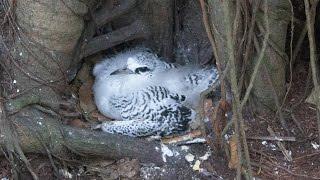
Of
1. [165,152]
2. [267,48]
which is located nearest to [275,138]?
[267,48]

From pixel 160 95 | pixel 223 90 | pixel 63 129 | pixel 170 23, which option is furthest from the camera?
pixel 170 23

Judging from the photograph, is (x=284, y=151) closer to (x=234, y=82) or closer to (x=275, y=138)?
(x=275, y=138)

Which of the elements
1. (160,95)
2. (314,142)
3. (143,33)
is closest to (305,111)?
(314,142)

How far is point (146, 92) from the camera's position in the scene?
4.21m

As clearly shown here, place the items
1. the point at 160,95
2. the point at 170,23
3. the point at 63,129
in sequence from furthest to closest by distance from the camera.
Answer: the point at 170,23 → the point at 160,95 → the point at 63,129

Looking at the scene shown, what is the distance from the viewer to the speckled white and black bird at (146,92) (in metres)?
4.04

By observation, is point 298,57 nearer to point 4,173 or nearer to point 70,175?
A: point 70,175

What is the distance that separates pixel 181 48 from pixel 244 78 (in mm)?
896

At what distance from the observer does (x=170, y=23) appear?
4539mm

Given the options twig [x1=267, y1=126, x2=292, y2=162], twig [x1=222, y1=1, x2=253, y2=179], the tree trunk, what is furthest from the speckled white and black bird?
twig [x1=222, y1=1, x2=253, y2=179]

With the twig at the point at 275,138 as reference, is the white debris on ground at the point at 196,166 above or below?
below

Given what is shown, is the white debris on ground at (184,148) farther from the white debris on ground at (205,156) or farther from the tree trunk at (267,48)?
the tree trunk at (267,48)

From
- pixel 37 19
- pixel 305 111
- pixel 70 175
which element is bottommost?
pixel 70 175

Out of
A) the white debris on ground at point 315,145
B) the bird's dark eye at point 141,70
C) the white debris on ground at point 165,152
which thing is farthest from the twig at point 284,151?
the bird's dark eye at point 141,70
